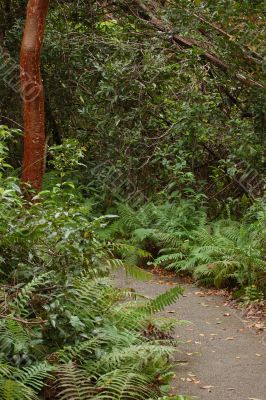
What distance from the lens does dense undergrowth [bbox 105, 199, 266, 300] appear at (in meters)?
9.19

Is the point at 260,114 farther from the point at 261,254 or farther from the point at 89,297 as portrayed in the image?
the point at 89,297

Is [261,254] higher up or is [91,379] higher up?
[261,254]

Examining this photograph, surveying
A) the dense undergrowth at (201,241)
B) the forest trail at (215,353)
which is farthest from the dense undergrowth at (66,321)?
the dense undergrowth at (201,241)

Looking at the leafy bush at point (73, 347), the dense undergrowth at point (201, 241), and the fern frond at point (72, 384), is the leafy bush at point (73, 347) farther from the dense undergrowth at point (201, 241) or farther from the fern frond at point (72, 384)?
the dense undergrowth at point (201, 241)

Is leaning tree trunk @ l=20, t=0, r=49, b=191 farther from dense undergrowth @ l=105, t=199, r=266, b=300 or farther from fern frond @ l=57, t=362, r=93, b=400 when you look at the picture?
fern frond @ l=57, t=362, r=93, b=400

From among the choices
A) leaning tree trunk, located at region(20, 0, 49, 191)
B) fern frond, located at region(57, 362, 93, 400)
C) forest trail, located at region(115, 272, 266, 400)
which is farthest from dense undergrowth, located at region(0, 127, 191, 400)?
leaning tree trunk, located at region(20, 0, 49, 191)

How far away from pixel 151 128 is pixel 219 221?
8.71ft

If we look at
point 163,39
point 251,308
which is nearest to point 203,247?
point 251,308

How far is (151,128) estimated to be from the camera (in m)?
13.2

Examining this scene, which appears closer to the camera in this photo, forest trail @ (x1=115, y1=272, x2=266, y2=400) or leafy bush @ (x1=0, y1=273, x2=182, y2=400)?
leafy bush @ (x1=0, y1=273, x2=182, y2=400)

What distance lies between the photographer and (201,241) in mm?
10609

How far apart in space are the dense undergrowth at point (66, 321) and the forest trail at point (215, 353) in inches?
10.7

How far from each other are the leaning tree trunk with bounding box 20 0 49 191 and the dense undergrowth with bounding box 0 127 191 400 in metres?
3.22

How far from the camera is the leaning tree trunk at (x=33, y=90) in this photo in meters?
9.95
